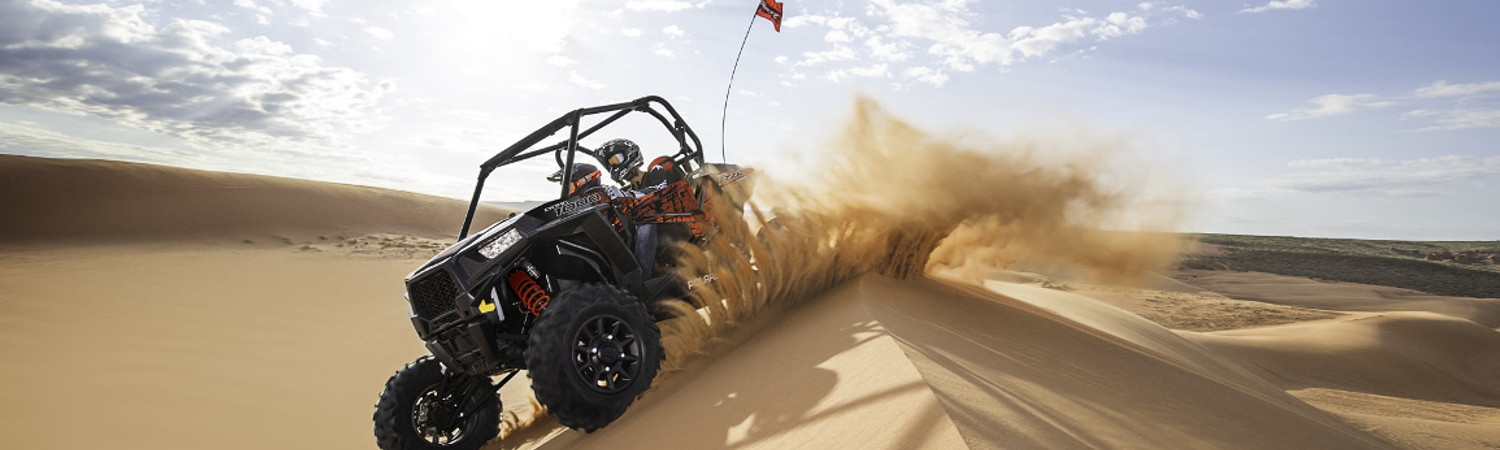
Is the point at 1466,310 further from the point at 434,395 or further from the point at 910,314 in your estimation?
the point at 434,395

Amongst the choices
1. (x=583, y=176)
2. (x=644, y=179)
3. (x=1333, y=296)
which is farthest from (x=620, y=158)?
(x=1333, y=296)

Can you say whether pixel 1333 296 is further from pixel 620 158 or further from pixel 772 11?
pixel 620 158

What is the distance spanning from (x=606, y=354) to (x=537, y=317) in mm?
428

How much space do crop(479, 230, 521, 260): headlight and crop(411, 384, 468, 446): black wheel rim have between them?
122 cm

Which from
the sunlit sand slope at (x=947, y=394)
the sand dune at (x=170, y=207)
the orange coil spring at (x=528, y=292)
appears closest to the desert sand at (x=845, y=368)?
the sunlit sand slope at (x=947, y=394)

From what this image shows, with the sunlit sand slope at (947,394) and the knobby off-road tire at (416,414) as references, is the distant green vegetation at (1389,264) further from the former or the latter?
the knobby off-road tire at (416,414)

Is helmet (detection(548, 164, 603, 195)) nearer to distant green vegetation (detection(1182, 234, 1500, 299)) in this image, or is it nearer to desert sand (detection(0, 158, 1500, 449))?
desert sand (detection(0, 158, 1500, 449))

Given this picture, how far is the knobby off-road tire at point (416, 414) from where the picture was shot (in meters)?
4.56

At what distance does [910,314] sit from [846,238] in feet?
4.32

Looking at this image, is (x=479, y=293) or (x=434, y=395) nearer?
(x=479, y=293)

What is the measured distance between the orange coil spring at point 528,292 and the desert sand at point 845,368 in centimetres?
82

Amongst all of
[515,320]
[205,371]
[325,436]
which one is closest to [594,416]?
[515,320]

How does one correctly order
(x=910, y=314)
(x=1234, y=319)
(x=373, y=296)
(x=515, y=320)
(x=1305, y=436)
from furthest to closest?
(x=373, y=296)
(x=1234, y=319)
(x=910, y=314)
(x=515, y=320)
(x=1305, y=436)

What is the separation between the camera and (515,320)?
4418 millimetres
